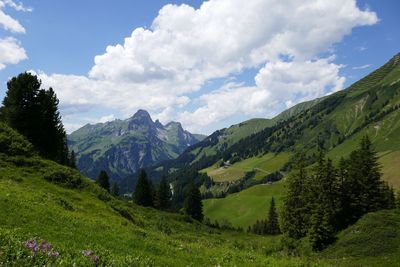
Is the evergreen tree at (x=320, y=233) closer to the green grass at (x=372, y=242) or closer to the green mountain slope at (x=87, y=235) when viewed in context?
the green grass at (x=372, y=242)

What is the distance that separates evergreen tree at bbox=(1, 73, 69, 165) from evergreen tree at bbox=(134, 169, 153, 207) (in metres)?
66.1

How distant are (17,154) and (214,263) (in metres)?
Result: 38.0

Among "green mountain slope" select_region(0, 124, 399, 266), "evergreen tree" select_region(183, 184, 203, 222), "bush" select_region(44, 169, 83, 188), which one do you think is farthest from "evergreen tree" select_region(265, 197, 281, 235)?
"bush" select_region(44, 169, 83, 188)

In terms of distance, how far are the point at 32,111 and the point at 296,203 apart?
54038 millimetres

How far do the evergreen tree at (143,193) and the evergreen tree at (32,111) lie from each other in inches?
2601

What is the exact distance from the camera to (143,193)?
127m

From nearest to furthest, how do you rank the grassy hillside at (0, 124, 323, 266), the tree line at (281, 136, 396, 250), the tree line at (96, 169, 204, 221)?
the grassy hillside at (0, 124, 323, 266), the tree line at (281, 136, 396, 250), the tree line at (96, 169, 204, 221)

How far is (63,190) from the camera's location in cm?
4016

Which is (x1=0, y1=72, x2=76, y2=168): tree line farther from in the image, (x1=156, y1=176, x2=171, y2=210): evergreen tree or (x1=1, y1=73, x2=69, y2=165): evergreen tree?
(x1=156, y1=176, x2=171, y2=210): evergreen tree

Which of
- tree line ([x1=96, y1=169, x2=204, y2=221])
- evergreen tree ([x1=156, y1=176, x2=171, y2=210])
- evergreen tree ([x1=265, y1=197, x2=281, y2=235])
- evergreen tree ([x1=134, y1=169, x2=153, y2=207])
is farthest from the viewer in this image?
evergreen tree ([x1=265, y1=197, x2=281, y2=235])

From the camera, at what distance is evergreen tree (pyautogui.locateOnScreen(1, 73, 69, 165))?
57375mm

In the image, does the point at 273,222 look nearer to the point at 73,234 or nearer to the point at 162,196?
the point at 162,196

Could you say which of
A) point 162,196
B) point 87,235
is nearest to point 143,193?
point 162,196

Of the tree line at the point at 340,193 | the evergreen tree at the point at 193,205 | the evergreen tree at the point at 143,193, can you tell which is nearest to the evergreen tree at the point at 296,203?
the tree line at the point at 340,193
